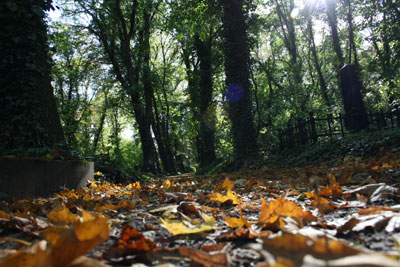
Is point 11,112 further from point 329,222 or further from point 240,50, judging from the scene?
point 240,50

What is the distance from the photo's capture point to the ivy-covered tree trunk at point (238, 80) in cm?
1212

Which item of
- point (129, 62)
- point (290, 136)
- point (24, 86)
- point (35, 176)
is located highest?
point (129, 62)

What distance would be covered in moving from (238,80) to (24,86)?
8.43 meters

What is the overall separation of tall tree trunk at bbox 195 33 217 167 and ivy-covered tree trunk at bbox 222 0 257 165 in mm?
7790

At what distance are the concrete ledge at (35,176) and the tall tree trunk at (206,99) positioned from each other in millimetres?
15694

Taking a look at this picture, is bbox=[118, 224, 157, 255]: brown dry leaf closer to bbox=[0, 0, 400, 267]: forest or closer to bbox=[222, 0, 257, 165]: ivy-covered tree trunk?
bbox=[0, 0, 400, 267]: forest

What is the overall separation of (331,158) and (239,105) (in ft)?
15.2

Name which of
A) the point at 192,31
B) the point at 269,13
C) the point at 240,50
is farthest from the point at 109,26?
the point at 269,13

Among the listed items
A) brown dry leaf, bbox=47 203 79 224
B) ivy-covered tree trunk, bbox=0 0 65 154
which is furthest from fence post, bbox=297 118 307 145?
brown dry leaf, bbox=47 203 79 224

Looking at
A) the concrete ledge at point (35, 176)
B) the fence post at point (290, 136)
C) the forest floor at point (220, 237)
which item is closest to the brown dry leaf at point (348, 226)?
the forest floor at point (220, 237)

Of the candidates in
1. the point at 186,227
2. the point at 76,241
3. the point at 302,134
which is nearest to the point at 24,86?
the point at 186,227

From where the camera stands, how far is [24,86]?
215 inches

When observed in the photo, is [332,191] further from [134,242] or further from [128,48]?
[128,48]

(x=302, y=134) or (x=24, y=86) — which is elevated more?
(x=24, y=86)
